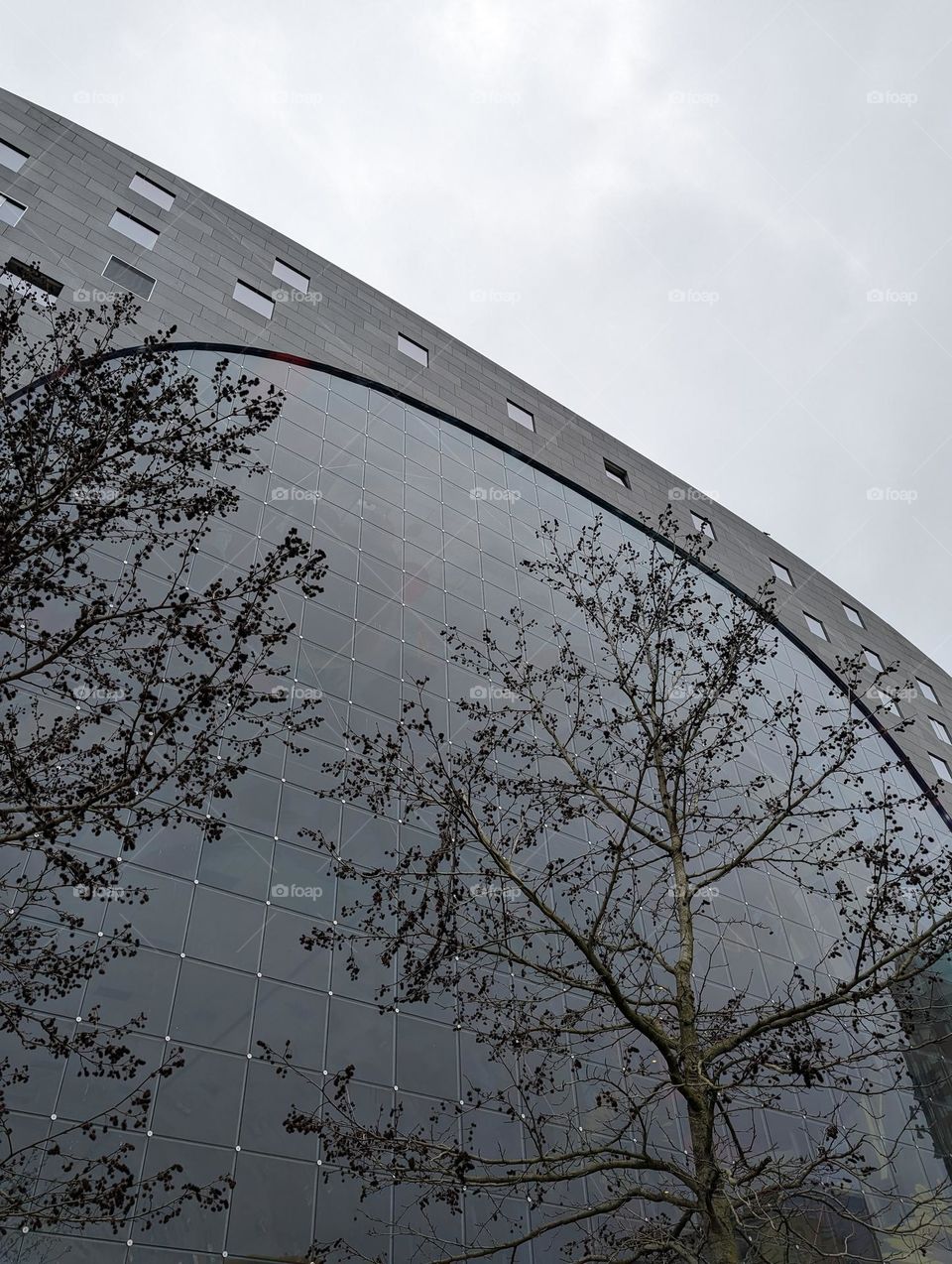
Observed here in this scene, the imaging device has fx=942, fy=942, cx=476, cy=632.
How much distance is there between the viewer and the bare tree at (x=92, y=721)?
22.8ft

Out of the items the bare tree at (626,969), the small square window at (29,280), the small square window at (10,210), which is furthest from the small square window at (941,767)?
the small square window at (10,210)

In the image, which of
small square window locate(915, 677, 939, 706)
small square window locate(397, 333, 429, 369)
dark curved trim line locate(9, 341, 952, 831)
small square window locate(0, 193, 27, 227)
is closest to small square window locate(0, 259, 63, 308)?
small square window locate(0, 193, 27, 227)

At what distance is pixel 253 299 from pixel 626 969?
16726 millimetres

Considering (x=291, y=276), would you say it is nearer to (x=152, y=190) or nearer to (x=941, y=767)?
(x=152, y=190)

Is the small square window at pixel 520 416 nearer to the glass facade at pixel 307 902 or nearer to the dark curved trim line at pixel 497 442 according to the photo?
the dark curved trim line at pixel 497 442

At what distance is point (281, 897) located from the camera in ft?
39.8

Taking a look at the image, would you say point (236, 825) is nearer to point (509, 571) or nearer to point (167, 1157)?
point (167, 1157)

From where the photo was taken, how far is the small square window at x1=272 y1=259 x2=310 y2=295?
22.0 metres

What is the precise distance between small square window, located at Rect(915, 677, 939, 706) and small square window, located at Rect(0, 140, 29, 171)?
32410 millimetres

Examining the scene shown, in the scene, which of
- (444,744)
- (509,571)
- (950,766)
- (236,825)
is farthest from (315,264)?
(950,766)

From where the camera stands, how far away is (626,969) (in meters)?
9.73

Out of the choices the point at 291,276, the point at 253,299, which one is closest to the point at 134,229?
the point at 253,299

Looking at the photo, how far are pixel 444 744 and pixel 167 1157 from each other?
7.28 metres

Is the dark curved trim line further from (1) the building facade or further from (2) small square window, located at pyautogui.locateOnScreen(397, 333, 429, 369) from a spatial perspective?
(2) small square window, located at pyautogui.locateOnScreen(397, 333, 429, 369)
